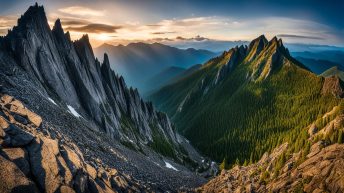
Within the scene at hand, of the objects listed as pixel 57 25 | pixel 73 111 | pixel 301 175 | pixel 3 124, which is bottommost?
pixel 301 175

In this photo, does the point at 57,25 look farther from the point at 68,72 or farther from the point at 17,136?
the point at 17,136

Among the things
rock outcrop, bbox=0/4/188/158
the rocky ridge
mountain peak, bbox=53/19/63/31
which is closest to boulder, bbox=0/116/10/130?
rock outcrop, bbox=0/4/188/158

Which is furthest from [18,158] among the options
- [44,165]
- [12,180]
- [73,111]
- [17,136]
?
[73,111]

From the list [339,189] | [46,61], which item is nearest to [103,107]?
[46,61]

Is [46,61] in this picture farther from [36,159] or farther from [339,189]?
[339,189]

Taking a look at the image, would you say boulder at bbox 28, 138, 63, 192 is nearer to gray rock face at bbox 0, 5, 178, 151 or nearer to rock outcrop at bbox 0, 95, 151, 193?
rock outcrop at bbox 0, 95, 151, 193

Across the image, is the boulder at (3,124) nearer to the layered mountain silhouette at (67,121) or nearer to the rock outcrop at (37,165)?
the rock outcrop at (37,165)
